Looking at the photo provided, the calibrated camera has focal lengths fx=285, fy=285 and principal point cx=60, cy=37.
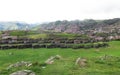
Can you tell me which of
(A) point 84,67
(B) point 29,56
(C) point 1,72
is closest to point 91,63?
(A) point 84,67

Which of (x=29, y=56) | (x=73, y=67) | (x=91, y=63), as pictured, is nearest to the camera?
(x=73, y=67)

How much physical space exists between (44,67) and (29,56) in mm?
45080

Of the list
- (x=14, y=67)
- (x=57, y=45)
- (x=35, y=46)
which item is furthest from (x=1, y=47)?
(x=14, y=67)

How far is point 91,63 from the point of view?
48.6 metres

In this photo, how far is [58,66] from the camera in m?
44.8

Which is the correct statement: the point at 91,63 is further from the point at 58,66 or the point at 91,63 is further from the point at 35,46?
the point at 35,46

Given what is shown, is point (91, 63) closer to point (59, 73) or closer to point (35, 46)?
point (59, 73)

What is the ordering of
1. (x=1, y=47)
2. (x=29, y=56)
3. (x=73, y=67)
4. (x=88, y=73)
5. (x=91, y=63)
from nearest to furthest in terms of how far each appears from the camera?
(x=88, y=73) → (x=73, y=67) → (x=91, y=63) → (x=29, y=56) → (x=1, y=47)

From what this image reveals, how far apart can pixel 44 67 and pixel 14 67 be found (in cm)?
512

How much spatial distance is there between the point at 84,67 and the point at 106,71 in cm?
369

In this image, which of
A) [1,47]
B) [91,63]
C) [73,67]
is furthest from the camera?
[1,47]

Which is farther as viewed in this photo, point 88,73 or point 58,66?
point 58,66

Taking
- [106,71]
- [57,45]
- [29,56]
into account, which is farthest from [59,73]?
[57,45]

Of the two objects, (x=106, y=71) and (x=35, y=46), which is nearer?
(x=106, y=71)
